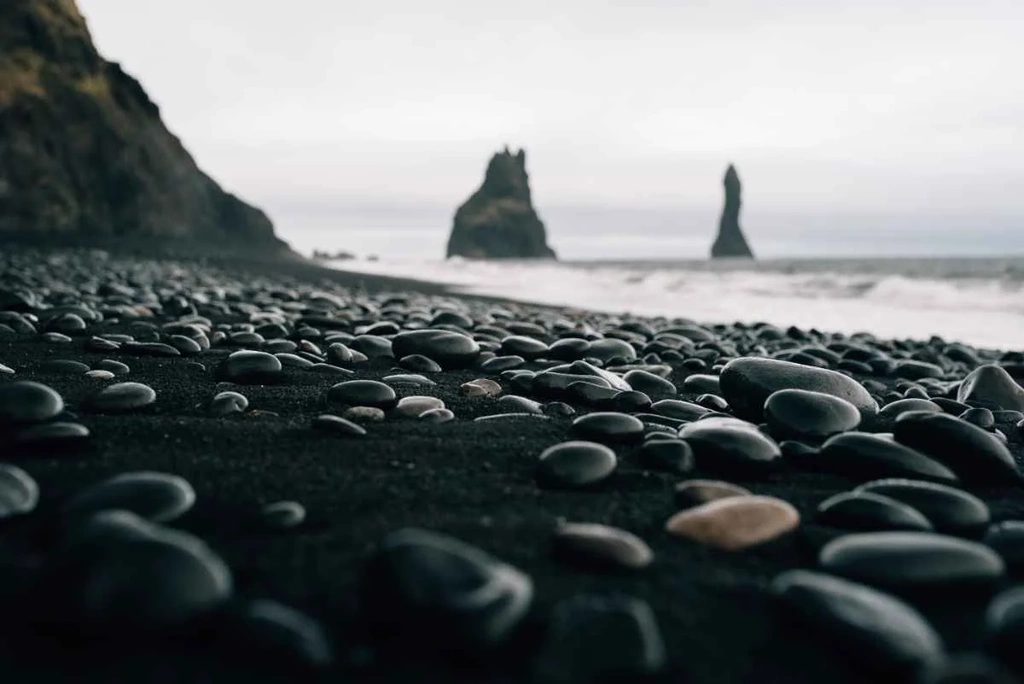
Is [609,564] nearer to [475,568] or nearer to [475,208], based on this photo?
[475,568]

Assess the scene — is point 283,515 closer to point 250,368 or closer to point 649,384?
point 250,368

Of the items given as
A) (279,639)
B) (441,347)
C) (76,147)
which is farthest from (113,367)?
(76,147)

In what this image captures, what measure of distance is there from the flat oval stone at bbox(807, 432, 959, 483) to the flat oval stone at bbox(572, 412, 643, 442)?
48 cm

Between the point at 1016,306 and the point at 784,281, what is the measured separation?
5485 millimetres

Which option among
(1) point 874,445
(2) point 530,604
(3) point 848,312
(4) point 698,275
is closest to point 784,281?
(4) point 698,275

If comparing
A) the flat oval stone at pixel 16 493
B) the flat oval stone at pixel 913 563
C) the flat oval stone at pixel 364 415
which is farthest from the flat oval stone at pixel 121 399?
the flat oval stone at pixel 913 563

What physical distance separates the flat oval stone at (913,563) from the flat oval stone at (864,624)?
0.05m

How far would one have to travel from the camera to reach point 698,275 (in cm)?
A: 1747

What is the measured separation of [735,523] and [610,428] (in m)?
0.65

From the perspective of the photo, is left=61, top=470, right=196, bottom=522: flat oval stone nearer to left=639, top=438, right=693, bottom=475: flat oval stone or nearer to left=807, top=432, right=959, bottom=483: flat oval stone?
left=639, top=438, right=693, bottom=475: flat oval stone

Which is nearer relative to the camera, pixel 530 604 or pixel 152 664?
pixel 152 664

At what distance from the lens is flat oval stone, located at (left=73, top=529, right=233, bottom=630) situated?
871mm

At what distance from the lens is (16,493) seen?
126cm

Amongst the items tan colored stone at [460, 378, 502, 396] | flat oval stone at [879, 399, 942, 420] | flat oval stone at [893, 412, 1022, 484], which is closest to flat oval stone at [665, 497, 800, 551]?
flat oval stone at [893, 412, 1022, 484]
